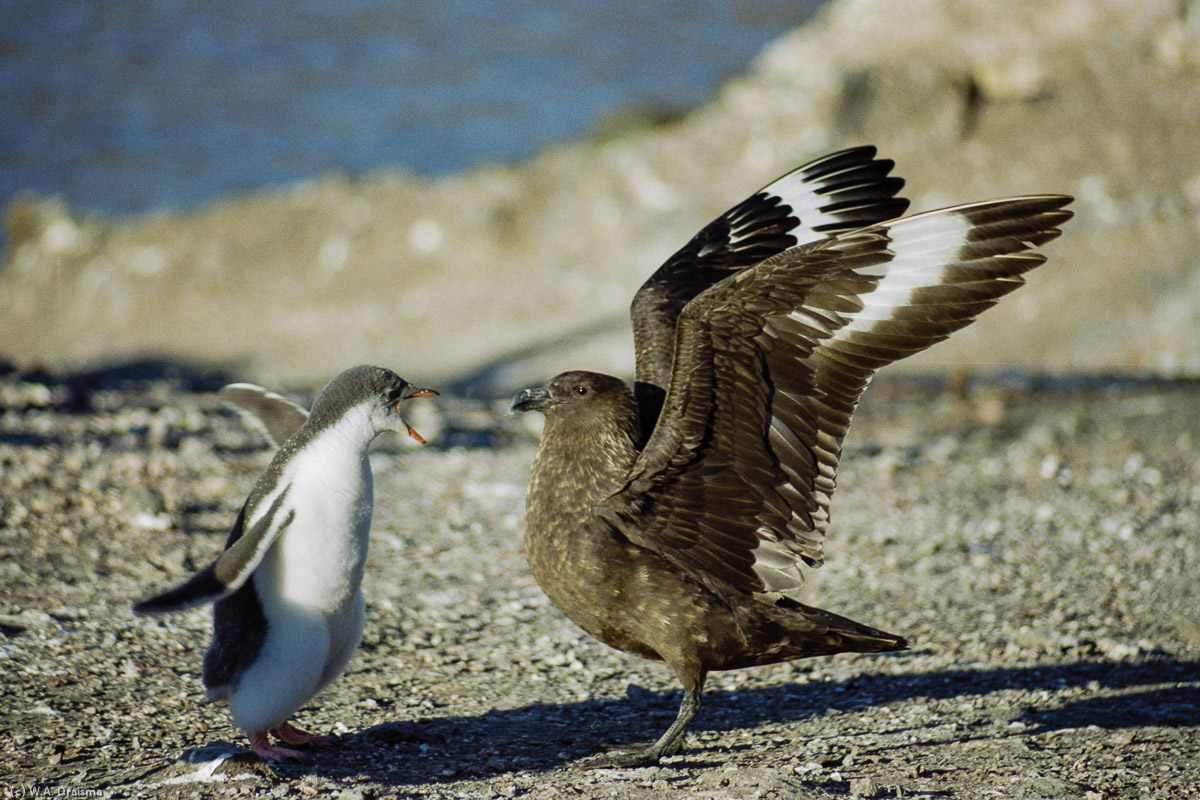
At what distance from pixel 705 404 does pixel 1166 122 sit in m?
8.69

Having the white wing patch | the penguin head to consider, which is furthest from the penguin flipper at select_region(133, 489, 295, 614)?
the white wing patch

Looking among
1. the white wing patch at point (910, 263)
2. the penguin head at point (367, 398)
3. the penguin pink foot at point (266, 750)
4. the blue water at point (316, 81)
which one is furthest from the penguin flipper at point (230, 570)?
the blue water at point (316, 81)

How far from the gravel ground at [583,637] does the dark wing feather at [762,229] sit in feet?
4.11

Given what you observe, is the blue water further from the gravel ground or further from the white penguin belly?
the white penguin belly

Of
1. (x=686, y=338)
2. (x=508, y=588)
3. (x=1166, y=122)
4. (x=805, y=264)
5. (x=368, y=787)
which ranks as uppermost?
(x=1166, y=122)

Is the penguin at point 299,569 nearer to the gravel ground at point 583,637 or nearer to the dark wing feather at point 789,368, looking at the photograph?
the gravel ground at point 583,637

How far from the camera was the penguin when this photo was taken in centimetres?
349

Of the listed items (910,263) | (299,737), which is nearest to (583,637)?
(299,737)

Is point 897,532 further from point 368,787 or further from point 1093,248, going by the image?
point 1093,248

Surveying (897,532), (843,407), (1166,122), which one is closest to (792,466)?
(843,407)

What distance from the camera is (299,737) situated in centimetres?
372

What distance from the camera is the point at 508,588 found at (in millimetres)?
5398

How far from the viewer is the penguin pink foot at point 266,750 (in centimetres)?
355

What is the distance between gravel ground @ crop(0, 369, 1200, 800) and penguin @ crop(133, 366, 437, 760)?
23 centimetres
